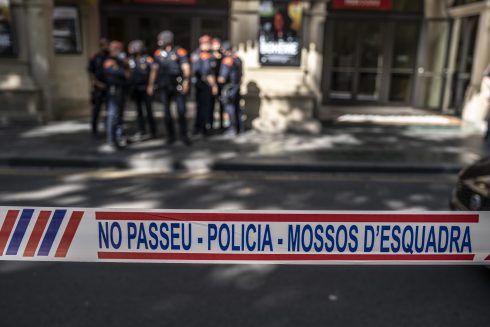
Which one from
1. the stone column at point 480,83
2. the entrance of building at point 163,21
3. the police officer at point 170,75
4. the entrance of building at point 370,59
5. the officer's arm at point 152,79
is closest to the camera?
the police officer at point 170,75

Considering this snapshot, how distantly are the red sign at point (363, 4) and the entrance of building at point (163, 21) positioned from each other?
3.29m

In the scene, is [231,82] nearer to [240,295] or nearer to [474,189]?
[474,189]

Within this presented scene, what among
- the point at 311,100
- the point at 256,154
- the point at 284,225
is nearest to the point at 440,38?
the point at 311,100

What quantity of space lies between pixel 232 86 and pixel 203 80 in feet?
1.92

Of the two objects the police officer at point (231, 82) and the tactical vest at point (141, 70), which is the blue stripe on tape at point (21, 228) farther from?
the police officer at point (231, 82)

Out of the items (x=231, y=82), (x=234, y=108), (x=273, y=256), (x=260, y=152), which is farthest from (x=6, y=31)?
(x=273, y=256)

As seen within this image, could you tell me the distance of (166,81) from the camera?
889 cm

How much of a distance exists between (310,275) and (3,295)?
7.84 ft

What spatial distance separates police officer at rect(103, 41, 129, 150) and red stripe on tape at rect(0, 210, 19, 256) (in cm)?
573

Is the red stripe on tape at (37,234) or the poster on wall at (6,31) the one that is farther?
the poster on wall at (6,31)

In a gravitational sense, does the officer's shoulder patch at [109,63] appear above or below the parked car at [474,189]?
above

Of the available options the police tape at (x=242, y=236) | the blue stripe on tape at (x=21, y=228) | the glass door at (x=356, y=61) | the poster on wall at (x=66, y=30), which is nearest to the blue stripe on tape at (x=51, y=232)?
the police tape at (x=242, y=236)

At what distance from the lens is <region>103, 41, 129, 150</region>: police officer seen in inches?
324

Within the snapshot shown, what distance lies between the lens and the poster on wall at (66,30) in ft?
40.1
